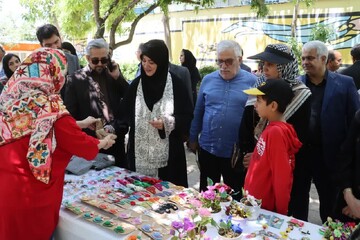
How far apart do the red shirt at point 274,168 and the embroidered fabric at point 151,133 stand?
70 centimetres

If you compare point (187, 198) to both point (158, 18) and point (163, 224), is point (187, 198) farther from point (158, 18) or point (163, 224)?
point (158, 18)

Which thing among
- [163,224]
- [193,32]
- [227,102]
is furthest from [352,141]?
[193,32]

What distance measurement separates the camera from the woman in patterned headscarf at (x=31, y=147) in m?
1.69

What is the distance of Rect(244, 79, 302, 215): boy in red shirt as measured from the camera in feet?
5.80

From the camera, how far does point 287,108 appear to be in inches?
79.9

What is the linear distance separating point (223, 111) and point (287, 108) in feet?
2.06

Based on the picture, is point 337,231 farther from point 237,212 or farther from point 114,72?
point 114,72

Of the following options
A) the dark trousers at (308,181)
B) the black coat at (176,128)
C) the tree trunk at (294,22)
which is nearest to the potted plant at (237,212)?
the black coat at (176,128)

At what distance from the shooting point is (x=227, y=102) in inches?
101

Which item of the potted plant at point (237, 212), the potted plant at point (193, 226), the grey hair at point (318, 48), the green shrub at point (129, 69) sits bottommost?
the green shrub at point (129, 69)

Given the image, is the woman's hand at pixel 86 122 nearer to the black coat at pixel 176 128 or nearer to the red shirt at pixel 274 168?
the black coat at pixel 176 128

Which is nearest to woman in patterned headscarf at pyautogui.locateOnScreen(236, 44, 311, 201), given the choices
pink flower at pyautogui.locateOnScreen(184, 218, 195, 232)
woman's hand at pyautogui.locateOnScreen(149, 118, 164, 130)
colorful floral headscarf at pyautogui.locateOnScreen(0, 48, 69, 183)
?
woman's hand at pyautogui.locateOnScreen(149, 118, 164, 130)

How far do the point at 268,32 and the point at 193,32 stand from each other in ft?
11.7

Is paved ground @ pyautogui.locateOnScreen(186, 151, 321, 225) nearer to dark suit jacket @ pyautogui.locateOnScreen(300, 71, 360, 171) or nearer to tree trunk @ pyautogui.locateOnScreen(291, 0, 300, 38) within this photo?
dark suit jacket @ pyautogui.locateOnScreen(300, 71, 360, 171)
